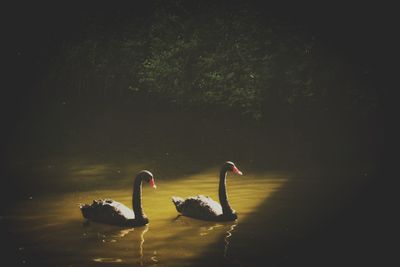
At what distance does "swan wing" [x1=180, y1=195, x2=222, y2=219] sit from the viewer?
9123 mm

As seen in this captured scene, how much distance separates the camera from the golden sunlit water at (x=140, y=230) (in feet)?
24.0

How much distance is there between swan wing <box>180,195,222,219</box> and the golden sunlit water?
4.8 inches

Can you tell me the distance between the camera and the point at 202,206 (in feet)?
30.1

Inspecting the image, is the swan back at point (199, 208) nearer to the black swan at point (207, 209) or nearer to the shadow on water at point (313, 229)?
the black swan at point (207, 209)

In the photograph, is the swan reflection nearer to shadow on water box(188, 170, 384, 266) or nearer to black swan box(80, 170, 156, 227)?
shadow on water box(188, 170, 384, 266)

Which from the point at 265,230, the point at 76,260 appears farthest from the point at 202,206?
the point at 76,260

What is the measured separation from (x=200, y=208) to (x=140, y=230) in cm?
104

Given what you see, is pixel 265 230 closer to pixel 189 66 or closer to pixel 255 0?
pixel 255 0

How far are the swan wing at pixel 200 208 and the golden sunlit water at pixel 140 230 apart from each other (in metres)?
0.12

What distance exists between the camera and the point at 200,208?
30.1 ft

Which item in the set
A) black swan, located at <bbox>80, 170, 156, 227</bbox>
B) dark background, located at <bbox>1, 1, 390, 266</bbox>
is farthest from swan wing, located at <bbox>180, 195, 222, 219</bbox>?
dark background, located at <bbox>1, 1, 390, 266</bbox>

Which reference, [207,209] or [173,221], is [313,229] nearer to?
[207,209]

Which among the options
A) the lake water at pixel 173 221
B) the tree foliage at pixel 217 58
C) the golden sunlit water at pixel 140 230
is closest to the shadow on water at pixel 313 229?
the lake water at pixel 173 221

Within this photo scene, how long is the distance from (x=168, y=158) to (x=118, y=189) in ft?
11.1
